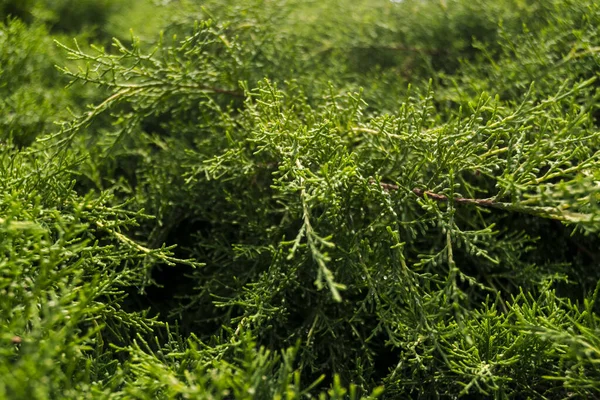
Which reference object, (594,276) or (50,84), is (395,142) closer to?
(594,276)

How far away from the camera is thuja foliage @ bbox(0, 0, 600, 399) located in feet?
2.22

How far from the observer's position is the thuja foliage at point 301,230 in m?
0.68

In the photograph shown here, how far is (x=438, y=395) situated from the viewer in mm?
829

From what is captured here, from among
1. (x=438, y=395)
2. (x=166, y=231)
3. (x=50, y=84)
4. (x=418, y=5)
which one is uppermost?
(x=418, y=5)

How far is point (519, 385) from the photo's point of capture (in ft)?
2.65

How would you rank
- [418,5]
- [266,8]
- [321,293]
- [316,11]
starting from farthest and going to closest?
[316,11] < [418,5] < [266,8] < [321,293]

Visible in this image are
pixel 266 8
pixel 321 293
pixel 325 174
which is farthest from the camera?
pixel 266 8

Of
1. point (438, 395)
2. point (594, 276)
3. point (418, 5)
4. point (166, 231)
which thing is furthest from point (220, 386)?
point (418, 5)

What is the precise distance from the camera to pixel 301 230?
690 millimetres

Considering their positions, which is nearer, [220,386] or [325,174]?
[220,386]

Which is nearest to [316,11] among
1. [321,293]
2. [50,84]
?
[50,84]

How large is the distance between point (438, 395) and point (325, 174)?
41cm

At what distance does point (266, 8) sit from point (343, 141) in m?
0.60

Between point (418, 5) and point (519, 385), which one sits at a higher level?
point (418, 5)
